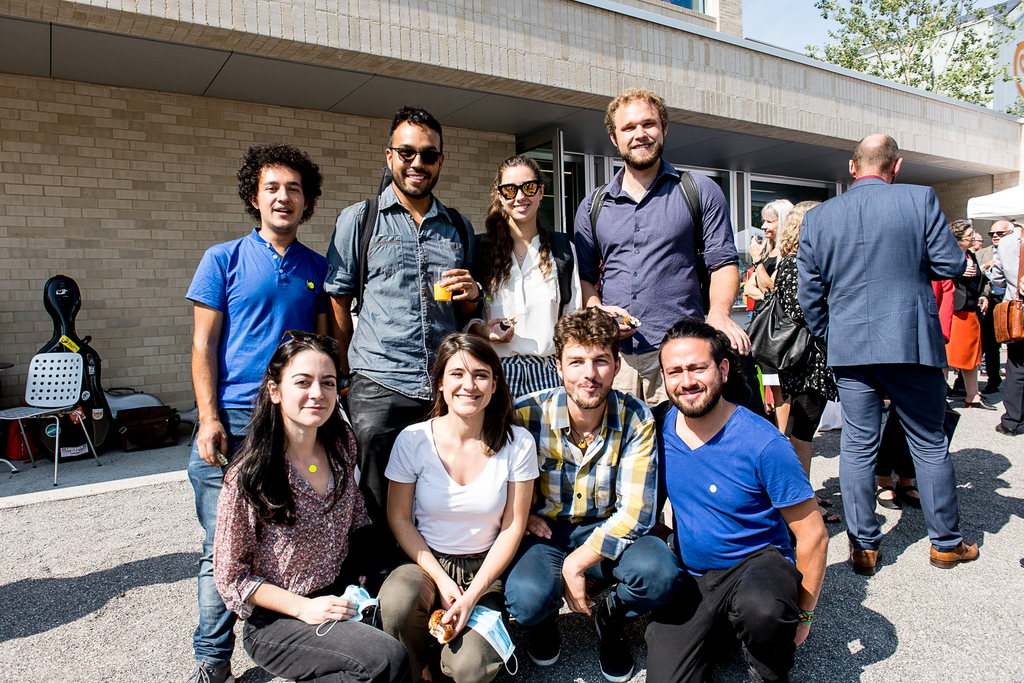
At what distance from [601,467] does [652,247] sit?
109 centimetres

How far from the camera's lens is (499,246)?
294cm

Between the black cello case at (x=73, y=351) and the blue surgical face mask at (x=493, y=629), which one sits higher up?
the black cello case at (x=73, y=351)

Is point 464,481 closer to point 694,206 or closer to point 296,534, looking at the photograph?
point 296,534

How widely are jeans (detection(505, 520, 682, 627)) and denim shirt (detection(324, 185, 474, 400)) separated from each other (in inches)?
33.0

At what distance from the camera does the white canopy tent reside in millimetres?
9969

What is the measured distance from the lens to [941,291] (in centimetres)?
663

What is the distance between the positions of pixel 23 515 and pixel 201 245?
137 inches

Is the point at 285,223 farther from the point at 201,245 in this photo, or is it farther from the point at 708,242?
the point at 201,245

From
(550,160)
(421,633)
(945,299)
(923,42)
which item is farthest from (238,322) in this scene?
(923,42)

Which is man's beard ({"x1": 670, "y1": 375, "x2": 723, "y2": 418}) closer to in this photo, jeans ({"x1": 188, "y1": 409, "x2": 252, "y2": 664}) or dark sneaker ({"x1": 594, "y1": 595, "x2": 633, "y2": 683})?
dark sneaker ({"x1": 594, "y1": 595, "x2": 633, "y2": 683})

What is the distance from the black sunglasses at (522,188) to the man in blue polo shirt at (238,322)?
94cm

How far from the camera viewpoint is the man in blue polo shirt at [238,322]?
2.37 metres

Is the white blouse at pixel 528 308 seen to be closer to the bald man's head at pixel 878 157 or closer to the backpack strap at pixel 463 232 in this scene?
the backpack strap at pixel 463 232

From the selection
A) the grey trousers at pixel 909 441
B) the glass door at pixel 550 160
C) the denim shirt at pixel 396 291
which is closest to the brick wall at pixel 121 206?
the glass door at pixel 550 160
